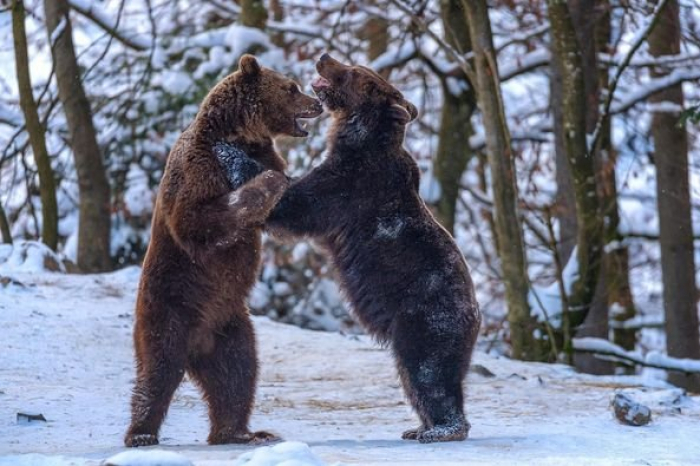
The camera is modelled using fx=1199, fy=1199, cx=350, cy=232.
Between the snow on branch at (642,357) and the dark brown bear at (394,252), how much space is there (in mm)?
5700

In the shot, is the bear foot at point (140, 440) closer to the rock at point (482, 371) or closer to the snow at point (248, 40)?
the rock at point (482, 371)

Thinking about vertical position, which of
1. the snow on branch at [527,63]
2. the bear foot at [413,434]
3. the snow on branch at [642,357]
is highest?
the snow on branch at [527,63]

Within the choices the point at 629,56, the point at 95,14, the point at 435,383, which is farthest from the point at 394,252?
the point at 95,14

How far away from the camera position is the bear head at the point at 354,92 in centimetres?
675

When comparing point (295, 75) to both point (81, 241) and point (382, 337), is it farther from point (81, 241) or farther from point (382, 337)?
point (382, 337)

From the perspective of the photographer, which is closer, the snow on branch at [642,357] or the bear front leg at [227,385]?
the bear front leg at [227,385]

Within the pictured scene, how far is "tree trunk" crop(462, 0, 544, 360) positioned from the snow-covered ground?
1.46 meters

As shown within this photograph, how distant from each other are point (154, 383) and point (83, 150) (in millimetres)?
9289

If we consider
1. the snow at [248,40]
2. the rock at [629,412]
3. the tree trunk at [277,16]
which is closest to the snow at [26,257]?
the snow at [248,40]

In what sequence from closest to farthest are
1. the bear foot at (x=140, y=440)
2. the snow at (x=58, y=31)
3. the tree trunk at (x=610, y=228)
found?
the bear foot at (x=140, y=440), the tree trunk at (x=610, y=228), the snow at (x=58, y=31)

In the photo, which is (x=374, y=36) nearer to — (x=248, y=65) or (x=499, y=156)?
(x=499, y=156)

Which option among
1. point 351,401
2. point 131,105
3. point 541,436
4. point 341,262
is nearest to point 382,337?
point 341,262

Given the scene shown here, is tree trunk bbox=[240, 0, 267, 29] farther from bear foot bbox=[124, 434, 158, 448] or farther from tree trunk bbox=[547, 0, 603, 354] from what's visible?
bear foot bbox=[124, 434, 158, 448]

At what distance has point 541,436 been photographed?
20.8ft
